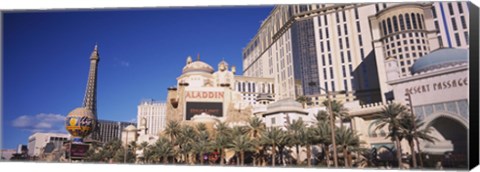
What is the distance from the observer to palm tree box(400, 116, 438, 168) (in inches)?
1124

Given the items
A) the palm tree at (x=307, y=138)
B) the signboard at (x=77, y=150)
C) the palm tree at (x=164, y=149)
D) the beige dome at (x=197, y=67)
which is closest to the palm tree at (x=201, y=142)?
the palm tree at (x=164, y=149)

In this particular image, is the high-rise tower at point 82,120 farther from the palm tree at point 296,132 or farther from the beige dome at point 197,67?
the palm tree at point 296,132

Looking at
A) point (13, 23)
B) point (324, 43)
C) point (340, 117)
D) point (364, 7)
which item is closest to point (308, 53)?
point (324, 43)

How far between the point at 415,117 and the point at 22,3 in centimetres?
3368

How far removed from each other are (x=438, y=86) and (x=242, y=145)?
17.1m

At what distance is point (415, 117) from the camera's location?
30.2 m

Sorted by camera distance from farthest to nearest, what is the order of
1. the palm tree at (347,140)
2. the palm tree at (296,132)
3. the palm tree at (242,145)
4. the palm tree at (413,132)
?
1. the palm tree at (242,145)
2. the palm tree at (296,132)
3. the palm tree at (347,140)
4. the palm tree at (413,132)

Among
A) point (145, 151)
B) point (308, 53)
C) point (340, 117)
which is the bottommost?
point (145, 151)

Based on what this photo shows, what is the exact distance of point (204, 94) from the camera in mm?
53250

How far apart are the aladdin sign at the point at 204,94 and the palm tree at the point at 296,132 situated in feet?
60.2

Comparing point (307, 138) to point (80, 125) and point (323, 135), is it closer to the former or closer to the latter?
point (323, 135)

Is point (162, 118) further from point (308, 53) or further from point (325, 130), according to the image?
point (325, 130)

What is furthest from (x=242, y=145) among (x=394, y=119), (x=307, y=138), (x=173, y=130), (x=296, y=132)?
(x=394, y=119)

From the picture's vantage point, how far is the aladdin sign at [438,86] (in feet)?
88.1
